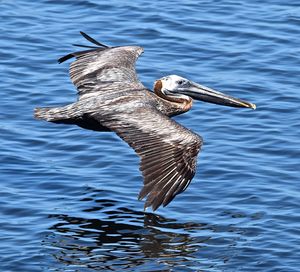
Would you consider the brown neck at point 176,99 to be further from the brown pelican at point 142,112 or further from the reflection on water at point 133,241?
the reflection on water at point 133,241

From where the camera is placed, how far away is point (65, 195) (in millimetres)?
13633

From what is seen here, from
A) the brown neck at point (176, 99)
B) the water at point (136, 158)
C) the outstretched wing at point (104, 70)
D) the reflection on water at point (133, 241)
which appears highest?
the outstretched wing at point (104, 70)

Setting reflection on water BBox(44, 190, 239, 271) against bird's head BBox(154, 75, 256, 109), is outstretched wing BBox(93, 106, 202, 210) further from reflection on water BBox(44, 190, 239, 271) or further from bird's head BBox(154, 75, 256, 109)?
bird's head BBox(154, 75, 256, 109)

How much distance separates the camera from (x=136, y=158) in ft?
49.0

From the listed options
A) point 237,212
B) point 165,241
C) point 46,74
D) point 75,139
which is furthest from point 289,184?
point 46,74

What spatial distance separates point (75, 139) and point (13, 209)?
8.78 feet

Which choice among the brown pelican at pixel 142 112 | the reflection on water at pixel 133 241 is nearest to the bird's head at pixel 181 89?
the brown pelican at pixel 142 112

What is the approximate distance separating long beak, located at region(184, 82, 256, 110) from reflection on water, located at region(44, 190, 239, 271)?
6.48 ft

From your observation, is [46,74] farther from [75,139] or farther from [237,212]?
[237,212]

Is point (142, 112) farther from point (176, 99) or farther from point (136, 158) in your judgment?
point (136, 158)

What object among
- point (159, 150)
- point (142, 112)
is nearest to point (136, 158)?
point (142, 112)

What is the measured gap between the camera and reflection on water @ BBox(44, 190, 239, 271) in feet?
38.5

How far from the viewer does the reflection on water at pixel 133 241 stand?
11.8 meters

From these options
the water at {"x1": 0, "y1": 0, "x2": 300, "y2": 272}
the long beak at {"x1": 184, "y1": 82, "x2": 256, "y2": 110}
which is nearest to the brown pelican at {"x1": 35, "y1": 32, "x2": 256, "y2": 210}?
the long beak at {"x1": 184, "y1": 82, "x2": 256, "y2": 110}
